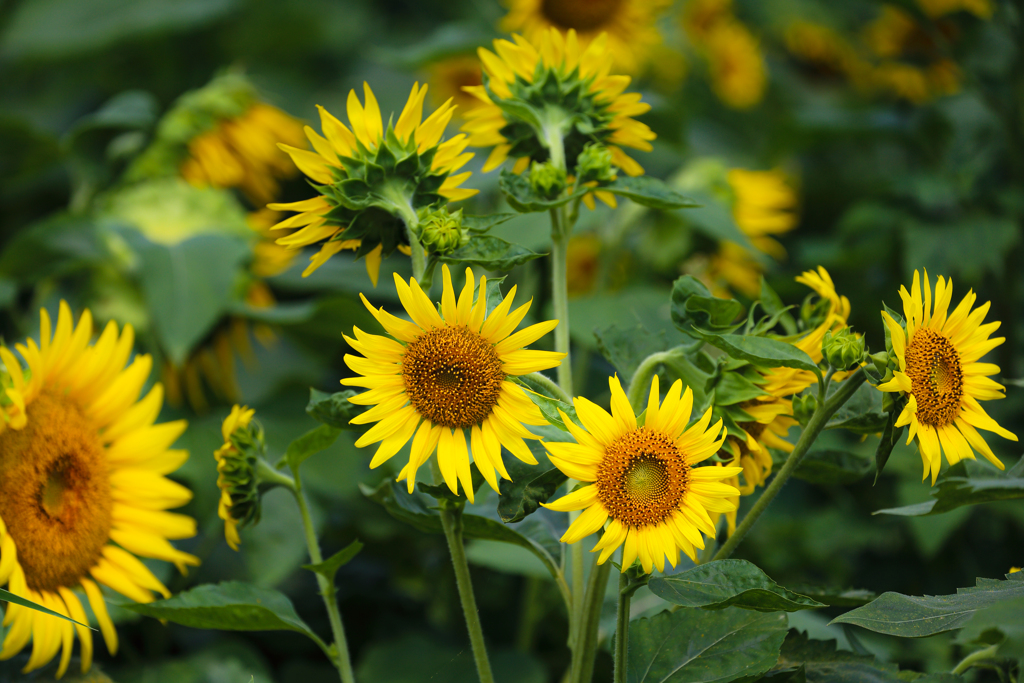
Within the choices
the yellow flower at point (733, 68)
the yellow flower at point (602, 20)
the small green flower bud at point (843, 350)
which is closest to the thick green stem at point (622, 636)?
the small green flower bud at point (843, 350)

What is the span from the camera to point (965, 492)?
35 cm

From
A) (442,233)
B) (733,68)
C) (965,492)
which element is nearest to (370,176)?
(442,233)

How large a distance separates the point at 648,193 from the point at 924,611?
21 cm

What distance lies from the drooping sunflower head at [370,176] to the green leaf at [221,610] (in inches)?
6.0

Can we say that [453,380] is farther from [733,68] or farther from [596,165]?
[733,68]

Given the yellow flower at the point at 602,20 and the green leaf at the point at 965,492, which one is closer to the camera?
the green leaf at the point at 965,492

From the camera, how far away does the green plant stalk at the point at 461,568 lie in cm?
35

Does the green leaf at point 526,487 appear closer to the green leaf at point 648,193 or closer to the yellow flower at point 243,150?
the green leaf at point 648,193

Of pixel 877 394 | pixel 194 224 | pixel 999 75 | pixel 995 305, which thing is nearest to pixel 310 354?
pixel 194 224

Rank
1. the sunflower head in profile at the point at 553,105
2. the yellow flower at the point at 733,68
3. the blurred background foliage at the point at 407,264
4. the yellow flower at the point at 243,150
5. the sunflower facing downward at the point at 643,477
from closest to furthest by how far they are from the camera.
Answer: the sunflower facing downward at the point at 643,477, the sunflower head in profile at the point at 553,105, the blurred background foliage at the point at 407,264, the yellow flower at the point at 243,150, the yellow flower at the point at 733,68

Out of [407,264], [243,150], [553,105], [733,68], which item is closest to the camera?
[553,105]

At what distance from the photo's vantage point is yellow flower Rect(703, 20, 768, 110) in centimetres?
157

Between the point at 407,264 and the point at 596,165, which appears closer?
the point at 596,165

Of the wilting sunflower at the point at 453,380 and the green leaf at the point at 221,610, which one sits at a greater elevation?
the wilting sunflower at the point at 453,380
